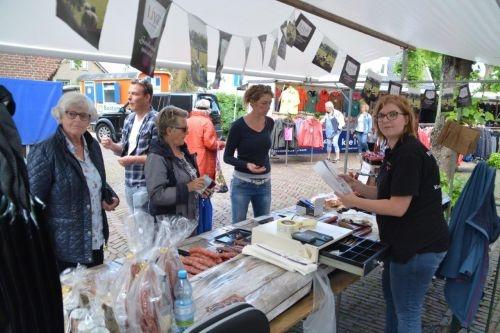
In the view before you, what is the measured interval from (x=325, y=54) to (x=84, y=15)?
3.04 meters

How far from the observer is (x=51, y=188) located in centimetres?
229

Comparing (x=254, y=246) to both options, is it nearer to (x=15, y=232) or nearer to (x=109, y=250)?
(x=15, y=232)

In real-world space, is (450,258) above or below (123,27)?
below

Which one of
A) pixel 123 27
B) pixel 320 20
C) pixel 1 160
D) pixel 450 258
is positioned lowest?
pixel 450 258

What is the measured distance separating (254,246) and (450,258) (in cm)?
141

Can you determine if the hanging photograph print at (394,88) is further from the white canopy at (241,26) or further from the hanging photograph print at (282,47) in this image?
the hanging photograph print at (282,47)

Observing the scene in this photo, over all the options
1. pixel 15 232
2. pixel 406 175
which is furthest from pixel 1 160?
pixel 406 175

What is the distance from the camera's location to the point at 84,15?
170 cm

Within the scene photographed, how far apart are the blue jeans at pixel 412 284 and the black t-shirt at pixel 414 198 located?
51 millimetres

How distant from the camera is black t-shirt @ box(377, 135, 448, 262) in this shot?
2055 mm

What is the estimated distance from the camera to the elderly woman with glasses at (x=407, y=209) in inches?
81.7

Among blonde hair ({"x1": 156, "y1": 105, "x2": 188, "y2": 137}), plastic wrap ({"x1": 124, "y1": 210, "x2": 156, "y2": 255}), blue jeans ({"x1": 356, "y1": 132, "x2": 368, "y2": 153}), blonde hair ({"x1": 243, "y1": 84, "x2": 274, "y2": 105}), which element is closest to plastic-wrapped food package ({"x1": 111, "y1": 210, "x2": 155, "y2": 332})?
plastic wrap ({"x1": 124, "y1": 210, "x2": 156, "y2": 255})

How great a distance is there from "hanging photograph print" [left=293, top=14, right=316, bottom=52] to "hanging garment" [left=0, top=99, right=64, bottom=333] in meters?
3.02

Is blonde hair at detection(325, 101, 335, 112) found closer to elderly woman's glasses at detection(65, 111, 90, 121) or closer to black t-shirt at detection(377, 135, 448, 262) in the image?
black t-shirt at detection(377, 135, 448, 262)
